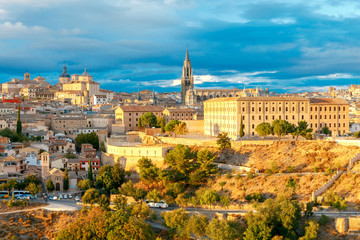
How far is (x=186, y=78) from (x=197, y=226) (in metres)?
114

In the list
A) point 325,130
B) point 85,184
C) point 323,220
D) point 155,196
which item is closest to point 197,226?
point 155,196

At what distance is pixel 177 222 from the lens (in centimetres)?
3912

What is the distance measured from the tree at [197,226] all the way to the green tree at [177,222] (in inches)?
18.1

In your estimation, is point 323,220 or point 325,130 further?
point 325,130

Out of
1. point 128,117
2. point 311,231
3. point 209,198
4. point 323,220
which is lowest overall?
point 311,231

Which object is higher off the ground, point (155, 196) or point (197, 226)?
point (155, 196)

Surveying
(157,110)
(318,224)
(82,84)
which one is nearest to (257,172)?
(318,224)

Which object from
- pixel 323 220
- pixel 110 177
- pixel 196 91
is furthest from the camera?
pixel 196 91

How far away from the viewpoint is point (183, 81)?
5866 inches

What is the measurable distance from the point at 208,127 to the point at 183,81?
3147 inches

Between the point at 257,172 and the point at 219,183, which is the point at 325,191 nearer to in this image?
the point at 257,172

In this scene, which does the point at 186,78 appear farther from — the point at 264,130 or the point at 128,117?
the point at 264,130

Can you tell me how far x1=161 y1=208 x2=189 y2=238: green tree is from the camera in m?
38.8

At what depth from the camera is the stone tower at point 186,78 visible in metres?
148
